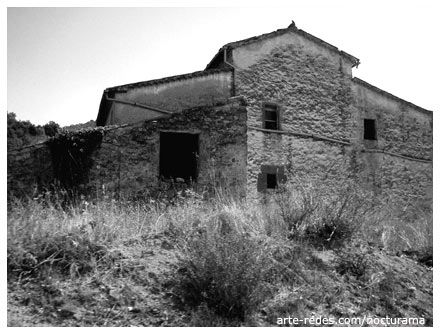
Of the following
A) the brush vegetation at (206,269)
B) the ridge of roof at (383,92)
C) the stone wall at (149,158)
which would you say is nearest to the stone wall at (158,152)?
the stone wall at (149,158)

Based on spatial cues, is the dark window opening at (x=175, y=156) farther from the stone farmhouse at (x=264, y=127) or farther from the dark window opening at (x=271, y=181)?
the dark window opening at (x=271, y=181)

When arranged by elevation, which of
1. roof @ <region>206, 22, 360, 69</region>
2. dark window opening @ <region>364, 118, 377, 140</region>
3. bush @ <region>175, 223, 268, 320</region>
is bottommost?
bush @ <region>175, 223, 268, 320</region>

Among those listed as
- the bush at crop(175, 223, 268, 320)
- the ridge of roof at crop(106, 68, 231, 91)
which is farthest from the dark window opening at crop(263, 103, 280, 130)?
the bush at crop(175, 223, 268, 320)

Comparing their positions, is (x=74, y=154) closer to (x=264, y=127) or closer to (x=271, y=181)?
(x=271, y=181)

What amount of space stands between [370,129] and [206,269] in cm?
1362

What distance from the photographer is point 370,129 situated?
16.7m

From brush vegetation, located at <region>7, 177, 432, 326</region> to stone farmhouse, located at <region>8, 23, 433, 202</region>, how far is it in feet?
8.82

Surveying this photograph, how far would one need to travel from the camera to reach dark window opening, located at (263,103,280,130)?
14.8 m

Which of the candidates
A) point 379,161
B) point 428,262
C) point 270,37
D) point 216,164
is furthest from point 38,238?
point 379,161

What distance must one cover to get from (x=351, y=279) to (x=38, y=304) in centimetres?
397

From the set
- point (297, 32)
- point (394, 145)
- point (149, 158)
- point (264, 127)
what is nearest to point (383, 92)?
point (394, 145)

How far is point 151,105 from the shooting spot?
12797 millimetres

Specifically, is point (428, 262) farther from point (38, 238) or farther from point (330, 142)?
point (330, 142)

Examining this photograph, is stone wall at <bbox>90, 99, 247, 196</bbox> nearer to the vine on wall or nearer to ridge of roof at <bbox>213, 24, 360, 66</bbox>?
the vine on wall
